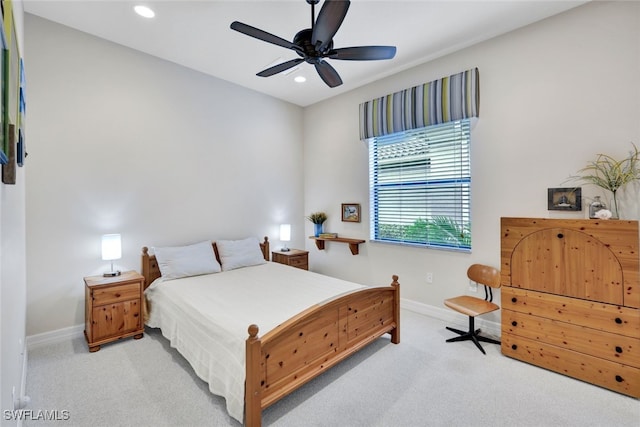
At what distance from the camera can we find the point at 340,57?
2.38 m

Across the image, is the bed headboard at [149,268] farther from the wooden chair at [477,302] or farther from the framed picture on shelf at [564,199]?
the framed picture on shelf at [564,199]

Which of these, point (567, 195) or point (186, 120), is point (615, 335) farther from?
point (186, 120)

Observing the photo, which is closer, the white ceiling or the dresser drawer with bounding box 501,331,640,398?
the dresser drawer with bounding box 501,331,640,398

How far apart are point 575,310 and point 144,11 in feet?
14.6

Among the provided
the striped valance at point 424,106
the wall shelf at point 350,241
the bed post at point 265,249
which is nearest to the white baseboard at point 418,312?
the wall shelf at point 350,241

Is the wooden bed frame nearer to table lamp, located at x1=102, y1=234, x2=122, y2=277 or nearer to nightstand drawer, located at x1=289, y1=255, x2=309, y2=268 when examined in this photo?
nightstand drawer, located at x1=289, y1=255, x2=309, y2=268

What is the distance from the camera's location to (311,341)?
2.16m

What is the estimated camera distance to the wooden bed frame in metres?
1.75

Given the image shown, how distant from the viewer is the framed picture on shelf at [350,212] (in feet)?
14.3

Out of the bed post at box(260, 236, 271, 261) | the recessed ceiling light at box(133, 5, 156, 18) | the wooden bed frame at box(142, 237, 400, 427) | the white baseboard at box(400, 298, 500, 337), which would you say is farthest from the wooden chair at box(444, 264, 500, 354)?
the recessed ceiling light at box(133, 5, 156, 18)

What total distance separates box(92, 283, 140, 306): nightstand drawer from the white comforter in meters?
0.20

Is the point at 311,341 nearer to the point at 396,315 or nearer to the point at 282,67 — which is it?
the point at 396,315

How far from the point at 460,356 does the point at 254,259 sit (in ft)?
8.45

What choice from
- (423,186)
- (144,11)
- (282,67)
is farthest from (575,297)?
(144,11)
